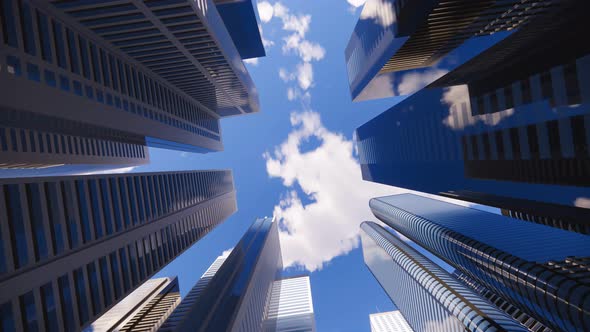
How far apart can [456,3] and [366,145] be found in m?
78.2

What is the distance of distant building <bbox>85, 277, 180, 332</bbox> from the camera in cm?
8656

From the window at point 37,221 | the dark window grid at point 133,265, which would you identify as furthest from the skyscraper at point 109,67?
the dark window grid at point 133,265

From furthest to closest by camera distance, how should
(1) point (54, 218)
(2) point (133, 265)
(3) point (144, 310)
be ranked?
1. (3) point (144, 310)
2. (2) point (133, 265)
3. (1) point (54, 218)

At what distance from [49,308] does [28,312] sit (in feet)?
9.08

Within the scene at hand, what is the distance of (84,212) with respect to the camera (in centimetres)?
3994

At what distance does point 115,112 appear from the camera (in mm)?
51781

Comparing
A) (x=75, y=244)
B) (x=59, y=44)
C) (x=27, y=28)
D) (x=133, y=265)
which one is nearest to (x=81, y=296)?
(x=75, y=244)

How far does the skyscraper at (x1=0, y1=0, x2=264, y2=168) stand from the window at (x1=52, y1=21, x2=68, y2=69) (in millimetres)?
121

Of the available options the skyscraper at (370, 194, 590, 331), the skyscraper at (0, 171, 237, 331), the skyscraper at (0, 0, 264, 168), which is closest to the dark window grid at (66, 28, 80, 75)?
the skyscraper at (0, 0, 264, 168)

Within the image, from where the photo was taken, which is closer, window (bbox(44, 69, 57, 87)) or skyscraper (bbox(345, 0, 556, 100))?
window (bbox(44, 69, 57, 87))

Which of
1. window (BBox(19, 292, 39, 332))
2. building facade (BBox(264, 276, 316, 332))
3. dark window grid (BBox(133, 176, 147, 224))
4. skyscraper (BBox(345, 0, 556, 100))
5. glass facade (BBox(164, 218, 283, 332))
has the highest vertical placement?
skyscraper (BBox(345, 0, 556, 100))

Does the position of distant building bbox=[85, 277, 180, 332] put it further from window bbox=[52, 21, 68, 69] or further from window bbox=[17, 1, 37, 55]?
window bbox=[17, 1, 37, 55]

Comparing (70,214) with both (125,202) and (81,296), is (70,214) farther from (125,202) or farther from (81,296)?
(125,202)

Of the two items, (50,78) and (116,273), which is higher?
(50,78)
